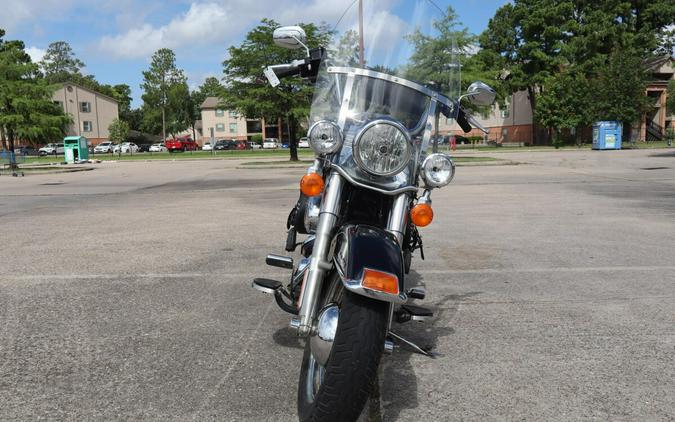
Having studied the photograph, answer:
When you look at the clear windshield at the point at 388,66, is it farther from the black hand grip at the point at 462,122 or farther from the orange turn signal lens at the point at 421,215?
the orange turn signal lens at the point at 421,215

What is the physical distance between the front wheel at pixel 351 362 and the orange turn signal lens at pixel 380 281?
0.09 metres

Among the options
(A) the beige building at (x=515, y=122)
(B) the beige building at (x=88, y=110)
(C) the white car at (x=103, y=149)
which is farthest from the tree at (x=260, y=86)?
(B) the beige building at (x=88, y=110)

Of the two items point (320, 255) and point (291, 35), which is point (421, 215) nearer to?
point (320, 255)

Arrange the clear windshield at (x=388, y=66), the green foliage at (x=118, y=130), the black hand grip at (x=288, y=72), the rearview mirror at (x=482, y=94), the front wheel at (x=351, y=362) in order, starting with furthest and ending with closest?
the green foliage at (x=118, y=130) → the black hand grip at (x=288, y=72) → the rearview mirror at (x=482, y=94) → the clear windshield at (x=388, y=66) → the front wheel at (x=351, y=362)

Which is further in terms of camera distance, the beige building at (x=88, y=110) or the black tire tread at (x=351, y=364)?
the beige building at (x=88, y=110)

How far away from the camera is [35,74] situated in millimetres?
32375

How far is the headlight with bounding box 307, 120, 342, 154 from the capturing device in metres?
2.90

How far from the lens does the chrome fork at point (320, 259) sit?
8.94 ft

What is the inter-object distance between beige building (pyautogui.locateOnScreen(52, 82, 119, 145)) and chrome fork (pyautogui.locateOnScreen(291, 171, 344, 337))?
81199mm

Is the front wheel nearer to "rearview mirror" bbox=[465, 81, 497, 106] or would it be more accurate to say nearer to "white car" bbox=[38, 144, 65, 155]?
"rearview mirror" bbox=[465, 81, 497, 106]

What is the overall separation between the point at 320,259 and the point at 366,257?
335 mm

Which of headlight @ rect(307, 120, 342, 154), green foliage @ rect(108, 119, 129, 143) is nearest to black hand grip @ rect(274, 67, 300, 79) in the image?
headlight @ rect(307, 120, 342, 154)

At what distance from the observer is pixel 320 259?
281 centimetres

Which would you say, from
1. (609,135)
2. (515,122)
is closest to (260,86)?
(609,135)
